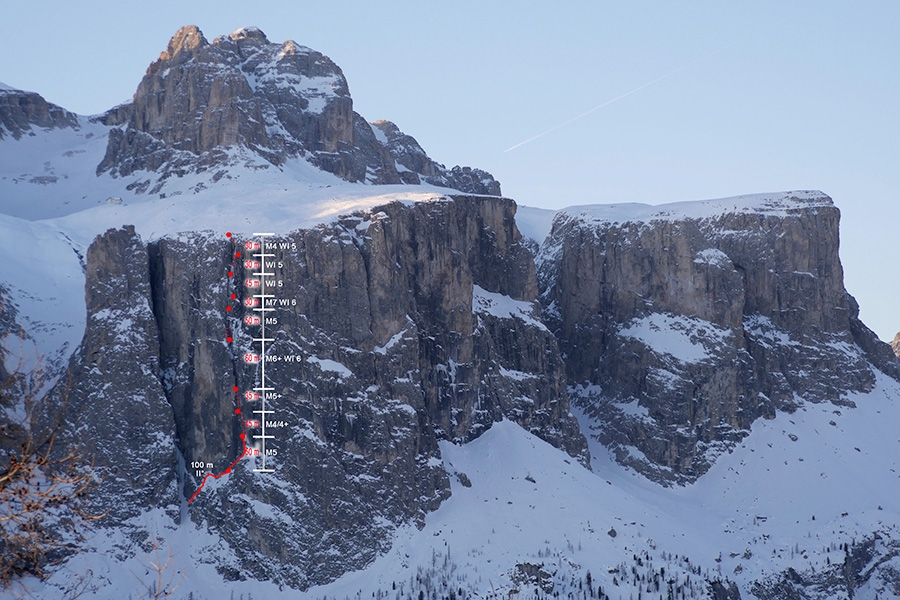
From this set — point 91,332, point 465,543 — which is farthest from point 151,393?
point 465,543

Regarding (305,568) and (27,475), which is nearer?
(27,475)

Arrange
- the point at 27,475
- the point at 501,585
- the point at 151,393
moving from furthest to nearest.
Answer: the point at 151,393
the point at 501,585
the point at 27,475

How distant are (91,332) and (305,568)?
2183 inches

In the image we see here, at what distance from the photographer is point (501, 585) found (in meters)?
186

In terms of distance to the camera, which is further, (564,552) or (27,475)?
(564,552)

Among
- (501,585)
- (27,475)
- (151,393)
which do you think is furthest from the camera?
(151,393)

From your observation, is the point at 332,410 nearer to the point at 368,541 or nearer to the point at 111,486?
the point at 368,541

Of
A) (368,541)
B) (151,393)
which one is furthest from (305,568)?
(151,393)

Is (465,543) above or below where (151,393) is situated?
below

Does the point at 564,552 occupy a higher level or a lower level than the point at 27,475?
lower

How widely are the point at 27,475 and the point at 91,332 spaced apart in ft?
604

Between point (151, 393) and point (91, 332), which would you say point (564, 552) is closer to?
point (151, 393)

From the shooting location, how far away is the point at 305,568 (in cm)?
18675

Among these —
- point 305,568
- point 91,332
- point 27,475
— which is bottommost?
point 305,568
